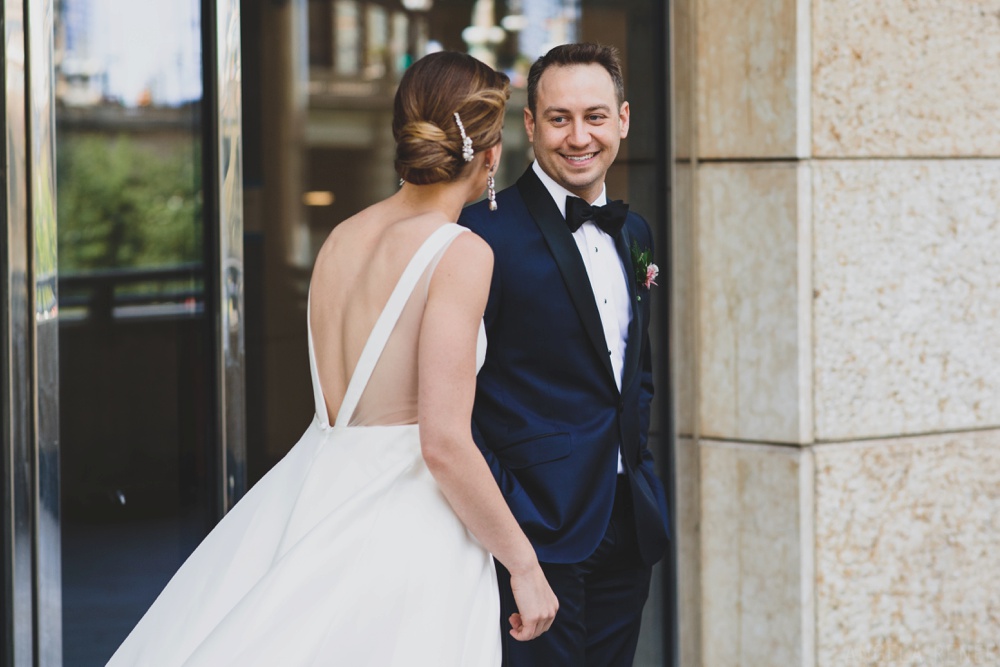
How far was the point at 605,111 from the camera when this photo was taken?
3092 mm

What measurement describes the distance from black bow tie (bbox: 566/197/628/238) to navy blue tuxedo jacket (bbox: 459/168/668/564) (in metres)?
0.03

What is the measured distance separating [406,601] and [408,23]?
9.21 metres

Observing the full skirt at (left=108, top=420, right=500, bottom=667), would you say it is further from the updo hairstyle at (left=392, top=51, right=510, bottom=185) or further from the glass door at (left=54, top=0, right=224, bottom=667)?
the glass door at (left=54, top=0, right=224, bottom=667)

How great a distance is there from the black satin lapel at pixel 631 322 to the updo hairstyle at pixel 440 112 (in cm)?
79

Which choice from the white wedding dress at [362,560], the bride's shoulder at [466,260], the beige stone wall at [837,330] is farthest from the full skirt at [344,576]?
the beige stone wall at [837,330]

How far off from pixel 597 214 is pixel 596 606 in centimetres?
97

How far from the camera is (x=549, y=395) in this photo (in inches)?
118

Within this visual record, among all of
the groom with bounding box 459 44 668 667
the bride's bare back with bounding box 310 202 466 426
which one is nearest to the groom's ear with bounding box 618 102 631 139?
the groom with bounding box 459 44 668 667

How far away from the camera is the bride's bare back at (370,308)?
243cm

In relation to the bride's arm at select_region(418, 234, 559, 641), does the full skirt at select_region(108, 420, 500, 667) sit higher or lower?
lower

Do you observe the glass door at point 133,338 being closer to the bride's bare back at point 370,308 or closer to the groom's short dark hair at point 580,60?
the groom's short dark hair at point 580,60

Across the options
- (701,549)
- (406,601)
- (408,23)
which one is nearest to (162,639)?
(406,601)

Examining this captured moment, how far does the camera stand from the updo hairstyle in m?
2.46

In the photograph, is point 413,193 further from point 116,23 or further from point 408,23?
point 408,23
